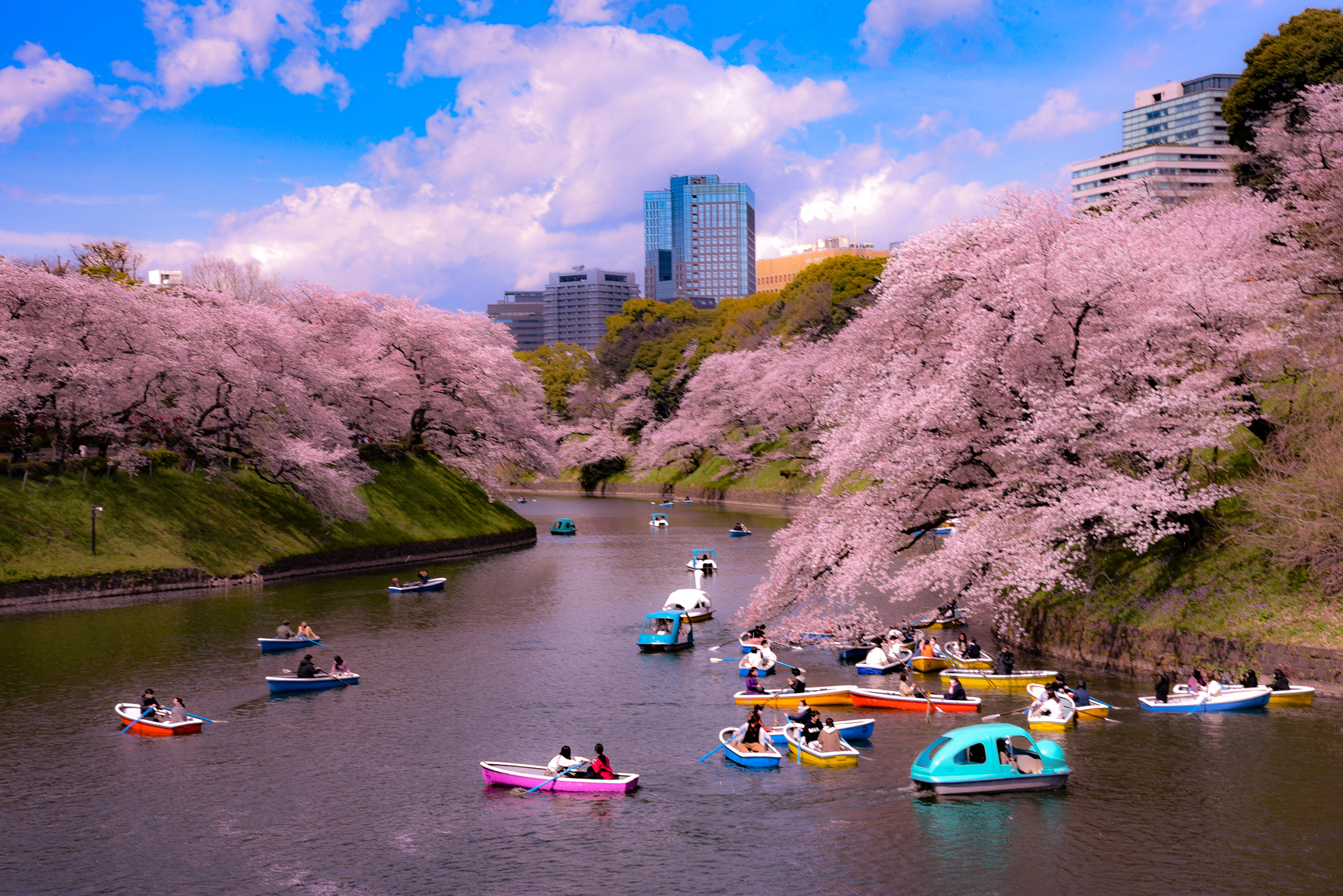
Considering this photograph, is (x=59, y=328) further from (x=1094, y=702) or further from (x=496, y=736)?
(x=1094, y=702)

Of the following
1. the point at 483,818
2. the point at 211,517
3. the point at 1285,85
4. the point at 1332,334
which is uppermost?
the point at 1285,85

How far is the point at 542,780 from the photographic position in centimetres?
2688

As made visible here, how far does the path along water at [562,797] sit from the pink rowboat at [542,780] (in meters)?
0.34

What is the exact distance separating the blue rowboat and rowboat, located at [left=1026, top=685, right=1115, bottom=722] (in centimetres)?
2907

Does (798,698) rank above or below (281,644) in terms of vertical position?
below

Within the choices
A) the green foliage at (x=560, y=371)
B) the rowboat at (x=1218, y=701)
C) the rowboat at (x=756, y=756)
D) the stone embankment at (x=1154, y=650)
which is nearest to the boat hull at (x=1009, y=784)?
the rowboat at (x=756, y=756)

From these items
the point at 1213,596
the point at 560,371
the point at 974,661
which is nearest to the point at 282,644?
the point at 974,661

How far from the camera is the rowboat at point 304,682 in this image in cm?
3722

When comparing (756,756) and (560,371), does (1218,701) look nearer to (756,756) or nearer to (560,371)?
(756,756)

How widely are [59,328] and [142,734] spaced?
3411 cm

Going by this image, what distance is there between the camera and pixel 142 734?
3158cm

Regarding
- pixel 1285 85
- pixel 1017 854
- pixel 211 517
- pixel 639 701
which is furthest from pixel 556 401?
pixel 1017 854

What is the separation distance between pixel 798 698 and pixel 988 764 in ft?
29.9

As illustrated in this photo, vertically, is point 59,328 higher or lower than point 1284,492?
higher
